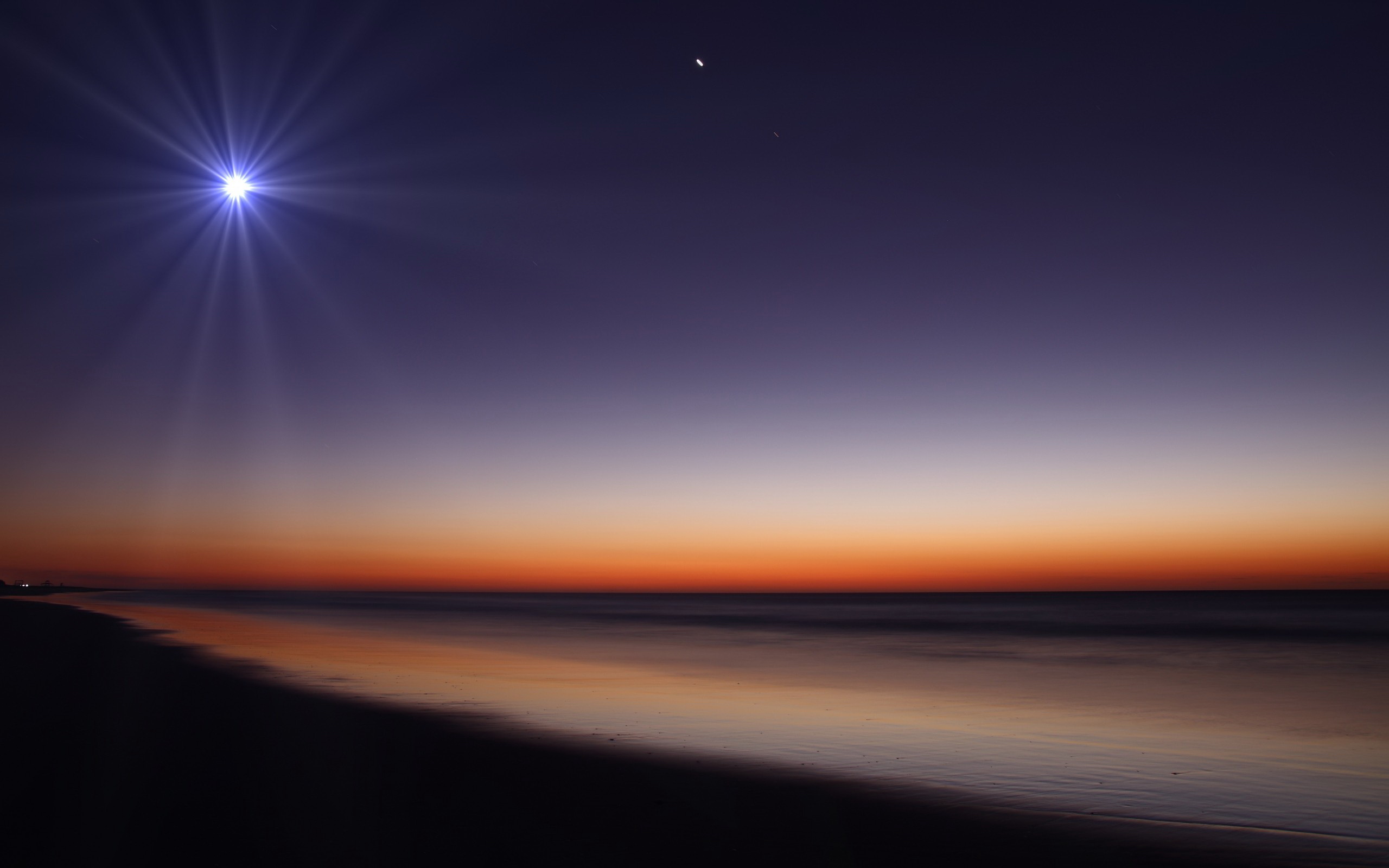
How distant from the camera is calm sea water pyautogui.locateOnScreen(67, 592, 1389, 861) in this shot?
9359mm

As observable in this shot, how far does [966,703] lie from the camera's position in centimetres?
1683

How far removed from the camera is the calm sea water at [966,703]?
936cm

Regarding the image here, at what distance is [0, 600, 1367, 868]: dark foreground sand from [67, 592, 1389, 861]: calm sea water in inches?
45.4

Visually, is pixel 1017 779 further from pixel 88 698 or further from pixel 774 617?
pixel 774 617

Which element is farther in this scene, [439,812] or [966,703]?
[966,703]

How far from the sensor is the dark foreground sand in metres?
6.35

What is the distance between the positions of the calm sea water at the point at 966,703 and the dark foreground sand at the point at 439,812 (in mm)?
1153

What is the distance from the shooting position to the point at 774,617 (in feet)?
235

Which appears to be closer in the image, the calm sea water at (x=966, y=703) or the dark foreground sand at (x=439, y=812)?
the dark foreground sand at (x=439, y=812)

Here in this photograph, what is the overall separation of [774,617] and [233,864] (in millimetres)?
67243

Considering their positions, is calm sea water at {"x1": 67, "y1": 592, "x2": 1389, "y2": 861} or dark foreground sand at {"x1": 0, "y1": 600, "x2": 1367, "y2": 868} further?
calm sea water at {"x1": 67, "y1": 592, "x2": 1389, "y2": 861}

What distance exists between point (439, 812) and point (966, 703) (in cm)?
1194

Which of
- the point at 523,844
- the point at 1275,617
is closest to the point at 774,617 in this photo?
the point at 1275,617

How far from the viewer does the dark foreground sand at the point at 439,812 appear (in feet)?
20.8
